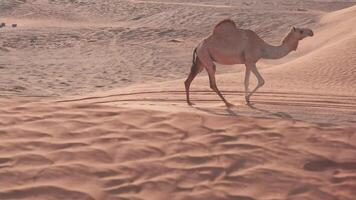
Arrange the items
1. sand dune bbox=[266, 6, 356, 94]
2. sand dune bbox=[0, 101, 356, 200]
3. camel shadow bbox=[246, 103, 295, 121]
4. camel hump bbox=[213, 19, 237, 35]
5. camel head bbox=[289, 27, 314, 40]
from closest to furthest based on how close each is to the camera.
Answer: sand dune bbox=[0, 101, 356, 200]
camel shadow bbox=[246, 103, 295, 121]
camel hump bbox=[213, 19, 237, 35]
camel head bbox=[289, 27, 314, 40]
sand dune bbox=[266, 6, 356, 94]

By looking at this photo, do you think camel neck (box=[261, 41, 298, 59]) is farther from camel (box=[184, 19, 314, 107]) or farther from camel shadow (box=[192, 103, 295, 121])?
camel shadow (box=[192, 103, 295, 121])

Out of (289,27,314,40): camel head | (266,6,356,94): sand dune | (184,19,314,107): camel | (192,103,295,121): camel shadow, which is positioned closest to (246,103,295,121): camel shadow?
(192,103,295,121): camel shadow

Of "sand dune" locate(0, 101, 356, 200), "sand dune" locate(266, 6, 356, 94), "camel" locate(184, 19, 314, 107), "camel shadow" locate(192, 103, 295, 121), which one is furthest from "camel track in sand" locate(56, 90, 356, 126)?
"sand dune" locate(266, 6, 356, 94)

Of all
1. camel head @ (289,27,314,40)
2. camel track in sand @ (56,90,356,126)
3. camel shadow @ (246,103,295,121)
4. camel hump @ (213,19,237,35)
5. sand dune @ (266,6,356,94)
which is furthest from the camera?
sand dune @ (266,6,356,94)

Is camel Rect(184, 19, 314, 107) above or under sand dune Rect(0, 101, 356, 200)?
above

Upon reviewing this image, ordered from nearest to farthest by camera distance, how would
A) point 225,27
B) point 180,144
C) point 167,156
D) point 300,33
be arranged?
point 167,156 < point 180,144 < point 225,27 < point 300,33

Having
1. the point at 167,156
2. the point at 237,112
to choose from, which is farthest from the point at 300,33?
the point at 167,156

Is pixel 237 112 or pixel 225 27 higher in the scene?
pixel 225 27

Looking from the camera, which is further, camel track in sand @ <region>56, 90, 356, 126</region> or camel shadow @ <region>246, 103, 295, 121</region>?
camel track in sand @ <region>56, 90, 356, 126</region>

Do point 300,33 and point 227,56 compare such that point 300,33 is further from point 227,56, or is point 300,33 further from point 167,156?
point 167,156

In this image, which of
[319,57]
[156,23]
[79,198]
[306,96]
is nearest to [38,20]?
[156,23]

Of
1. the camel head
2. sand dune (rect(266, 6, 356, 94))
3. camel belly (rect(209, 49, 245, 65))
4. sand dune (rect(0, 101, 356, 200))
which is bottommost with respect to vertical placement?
sand dune (rect(266, 6, 356, 94))

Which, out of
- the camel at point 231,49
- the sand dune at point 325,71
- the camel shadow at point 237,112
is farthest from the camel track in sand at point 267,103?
the sand dune at point 325,71

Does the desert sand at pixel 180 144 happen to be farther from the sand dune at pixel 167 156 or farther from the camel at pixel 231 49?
the camel at pixel 231 49
